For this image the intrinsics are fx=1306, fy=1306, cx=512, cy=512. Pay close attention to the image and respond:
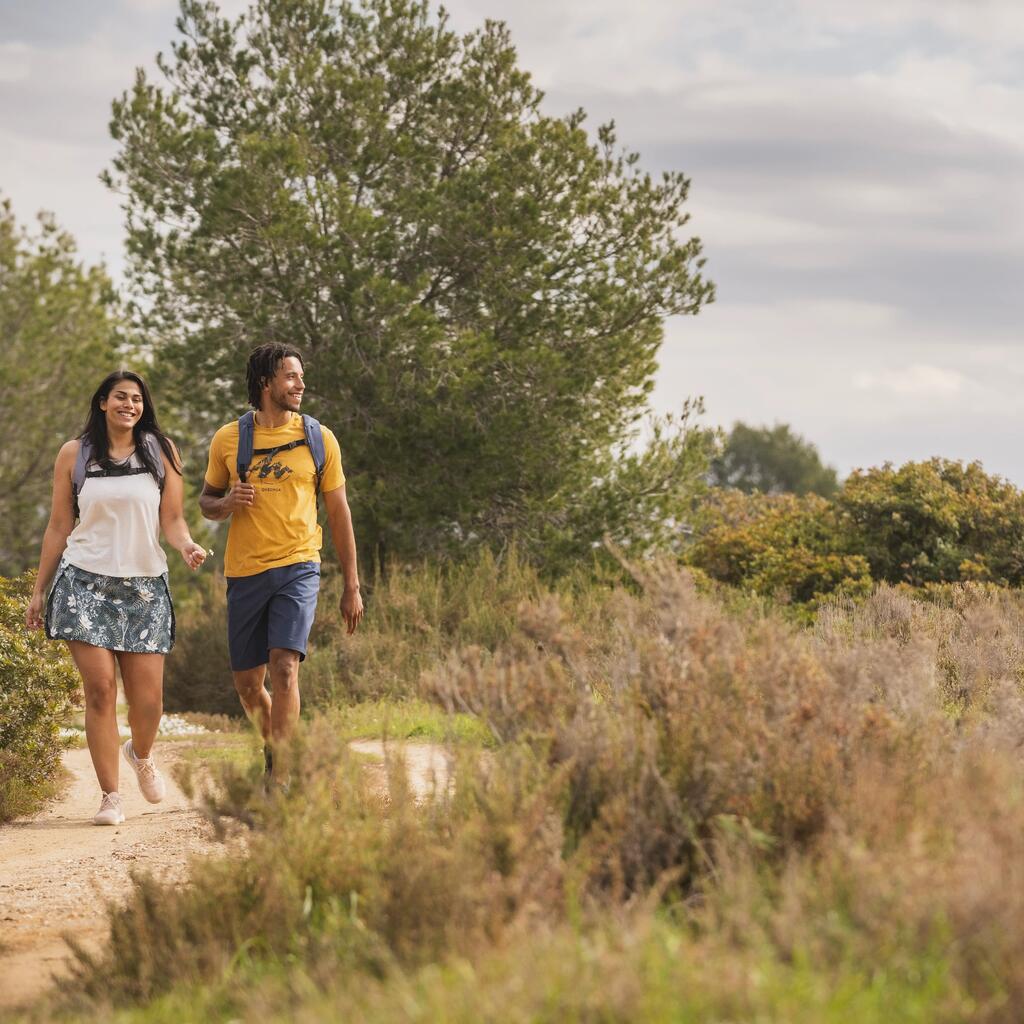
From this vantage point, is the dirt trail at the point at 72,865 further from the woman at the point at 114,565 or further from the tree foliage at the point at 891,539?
the tree foliage at the point at 891,539

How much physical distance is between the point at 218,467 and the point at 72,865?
7.05 feet

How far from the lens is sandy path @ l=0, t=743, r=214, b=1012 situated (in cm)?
457

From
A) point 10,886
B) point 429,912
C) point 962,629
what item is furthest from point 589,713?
point 962,629

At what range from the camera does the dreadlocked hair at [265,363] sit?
6859 mm

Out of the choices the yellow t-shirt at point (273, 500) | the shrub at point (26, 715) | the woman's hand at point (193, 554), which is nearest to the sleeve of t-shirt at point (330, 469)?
the yellow t-shirt at point (273, 500)

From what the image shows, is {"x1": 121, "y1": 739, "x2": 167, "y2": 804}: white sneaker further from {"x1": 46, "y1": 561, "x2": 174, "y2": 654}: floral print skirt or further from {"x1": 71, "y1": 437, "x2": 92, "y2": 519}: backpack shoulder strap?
{"x1": 71, "y1": 437, "x2": 92, "y2": 519}: backpack shoulder strap

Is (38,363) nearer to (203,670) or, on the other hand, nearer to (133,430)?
(203,670)

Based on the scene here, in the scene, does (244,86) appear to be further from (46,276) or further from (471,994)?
(471,994)

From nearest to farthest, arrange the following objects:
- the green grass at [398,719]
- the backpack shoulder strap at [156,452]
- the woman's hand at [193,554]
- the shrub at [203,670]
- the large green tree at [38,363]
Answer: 1. the woman's hand at [193,554]
2. the backpack shoulder strap at [156,452]
3. the green grass at [398,719]
4. the shrub at [203,670]
5. the large green tree at [38,363]

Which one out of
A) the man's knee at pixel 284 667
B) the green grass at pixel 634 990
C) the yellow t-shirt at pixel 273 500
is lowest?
the green grass at pixel 634 990

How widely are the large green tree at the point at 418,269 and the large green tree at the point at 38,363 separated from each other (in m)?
13.1

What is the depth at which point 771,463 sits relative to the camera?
6712cm

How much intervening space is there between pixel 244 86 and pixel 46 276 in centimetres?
1426

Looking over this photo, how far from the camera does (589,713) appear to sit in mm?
4652
